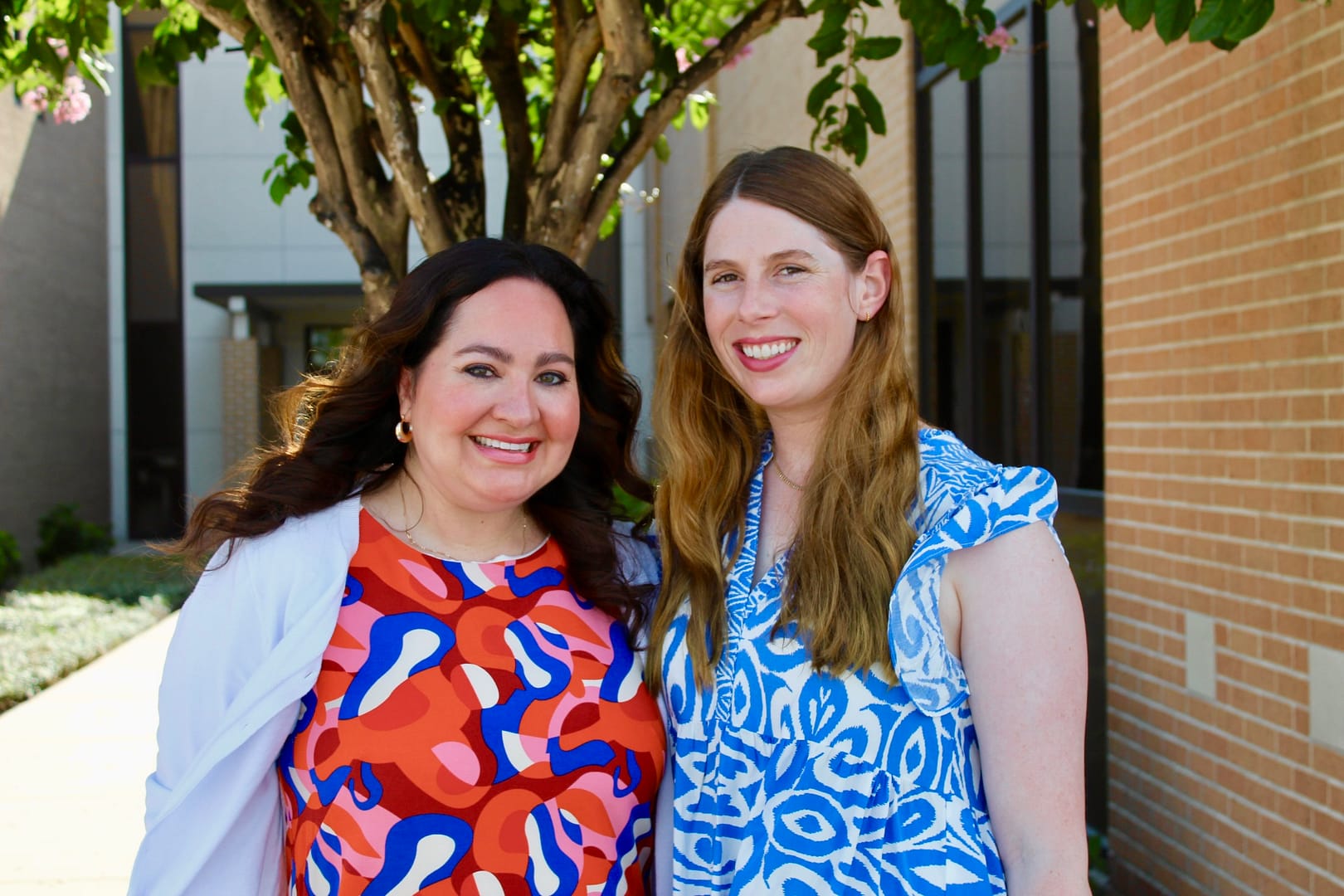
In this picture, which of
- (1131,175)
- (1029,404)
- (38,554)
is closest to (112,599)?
(38,554)

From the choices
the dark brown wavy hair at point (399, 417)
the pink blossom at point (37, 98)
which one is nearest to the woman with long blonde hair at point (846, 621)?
the dark brown wavy hair at point (399, 417)

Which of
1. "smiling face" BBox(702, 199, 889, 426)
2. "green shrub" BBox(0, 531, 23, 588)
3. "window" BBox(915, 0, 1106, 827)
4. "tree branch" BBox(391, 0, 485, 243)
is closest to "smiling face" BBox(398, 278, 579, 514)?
"smiling face" BBox(702, 199, 889, 426)

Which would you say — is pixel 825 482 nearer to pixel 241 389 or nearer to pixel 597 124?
pixel 597 124

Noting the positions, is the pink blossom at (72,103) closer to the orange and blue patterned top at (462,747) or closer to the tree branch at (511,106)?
the tree branch at (511,106)

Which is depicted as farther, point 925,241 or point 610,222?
point 925,241

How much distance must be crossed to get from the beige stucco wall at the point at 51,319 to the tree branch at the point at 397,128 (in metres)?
14.6

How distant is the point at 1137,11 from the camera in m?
2.14

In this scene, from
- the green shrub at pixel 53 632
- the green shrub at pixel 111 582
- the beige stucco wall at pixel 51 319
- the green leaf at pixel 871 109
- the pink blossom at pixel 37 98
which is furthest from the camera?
the beige stucco wall at pixel 51 319

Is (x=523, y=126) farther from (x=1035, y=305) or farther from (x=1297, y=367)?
(x=1035, y=305)

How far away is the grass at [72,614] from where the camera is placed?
788cm

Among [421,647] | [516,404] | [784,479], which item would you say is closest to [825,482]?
[784,479]

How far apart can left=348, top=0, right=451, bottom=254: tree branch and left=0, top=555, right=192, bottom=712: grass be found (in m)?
3.90

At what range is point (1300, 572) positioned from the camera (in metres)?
3.32

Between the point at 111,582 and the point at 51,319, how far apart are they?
723 centimetres
